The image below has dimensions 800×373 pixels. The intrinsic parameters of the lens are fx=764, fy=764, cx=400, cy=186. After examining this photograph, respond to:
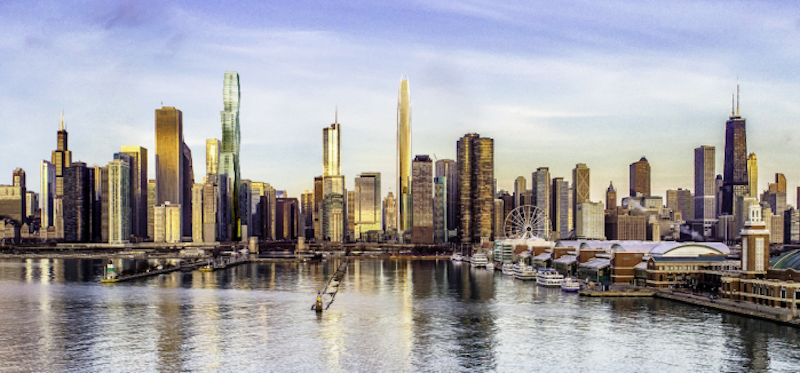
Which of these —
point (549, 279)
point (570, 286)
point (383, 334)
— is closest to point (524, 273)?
point (549, 279)

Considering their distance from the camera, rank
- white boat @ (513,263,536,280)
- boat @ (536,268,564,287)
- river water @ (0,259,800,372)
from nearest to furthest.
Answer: river water @ (0,259,800,372) < boat @ (536,268,564,287) < white boat @ (513,263,536,280)

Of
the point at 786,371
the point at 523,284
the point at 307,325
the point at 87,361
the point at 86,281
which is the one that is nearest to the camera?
the point at 786,371

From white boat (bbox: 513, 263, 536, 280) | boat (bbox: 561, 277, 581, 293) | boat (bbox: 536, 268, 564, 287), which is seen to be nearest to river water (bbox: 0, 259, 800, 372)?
boat (bbox: 561, 277, 581, 293)

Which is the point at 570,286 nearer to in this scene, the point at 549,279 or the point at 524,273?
the point at 549,279

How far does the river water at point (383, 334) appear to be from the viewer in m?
56.7

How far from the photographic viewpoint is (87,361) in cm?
5744

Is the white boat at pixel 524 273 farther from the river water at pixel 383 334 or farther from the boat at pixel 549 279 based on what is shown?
the river water at pixel 383 334

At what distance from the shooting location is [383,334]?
229 ft

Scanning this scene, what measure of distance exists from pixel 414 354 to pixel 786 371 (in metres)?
26.9

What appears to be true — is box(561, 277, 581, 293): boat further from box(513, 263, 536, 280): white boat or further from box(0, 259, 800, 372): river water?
box(513, 263, 536, 280): white boat

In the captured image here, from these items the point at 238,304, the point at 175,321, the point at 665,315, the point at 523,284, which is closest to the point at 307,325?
the point at 175,321

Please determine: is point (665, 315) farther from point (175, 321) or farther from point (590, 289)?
point (175, 321)

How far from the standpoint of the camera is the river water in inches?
2231

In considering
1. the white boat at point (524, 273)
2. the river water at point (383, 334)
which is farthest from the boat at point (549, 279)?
the white boat at point (524, 273)
